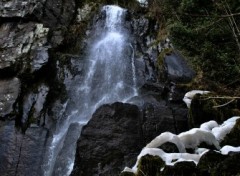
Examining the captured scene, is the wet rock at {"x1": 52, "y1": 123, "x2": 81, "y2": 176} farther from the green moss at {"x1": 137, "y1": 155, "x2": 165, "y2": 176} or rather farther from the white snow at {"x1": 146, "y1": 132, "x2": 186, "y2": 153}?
the green moss at {"x1": 137, "y1": 155, "x2": 165, "y2": 176}

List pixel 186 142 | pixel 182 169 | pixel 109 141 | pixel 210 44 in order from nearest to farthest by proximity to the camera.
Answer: pixel 182 169, pixel 186 142, pixel 109 141, pixel 210 44

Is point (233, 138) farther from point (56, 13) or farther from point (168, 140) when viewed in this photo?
point (56, 13)

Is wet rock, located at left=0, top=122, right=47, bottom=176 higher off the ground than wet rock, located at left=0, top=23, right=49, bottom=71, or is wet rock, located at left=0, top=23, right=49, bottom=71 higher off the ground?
wet rock, located at left=0, top=23, right=49, bottom=71

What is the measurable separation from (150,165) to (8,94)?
7.57 m

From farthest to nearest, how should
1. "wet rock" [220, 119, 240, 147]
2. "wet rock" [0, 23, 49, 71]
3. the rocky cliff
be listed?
1. "wet rock" [0, 23, 49, 71]
2. the rocky cliff
3. "wet rock" [220, 119, 240, 147]

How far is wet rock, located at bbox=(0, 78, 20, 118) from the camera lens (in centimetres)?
1058

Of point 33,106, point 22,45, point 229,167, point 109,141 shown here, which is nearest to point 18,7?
point 22,45

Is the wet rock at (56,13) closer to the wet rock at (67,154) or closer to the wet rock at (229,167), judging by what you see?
the wet rock at (67,154)

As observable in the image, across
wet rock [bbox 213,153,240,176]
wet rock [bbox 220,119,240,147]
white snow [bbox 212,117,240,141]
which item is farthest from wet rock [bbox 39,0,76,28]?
wet rock [bbox 213,153,240,176]

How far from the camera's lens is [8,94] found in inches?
437

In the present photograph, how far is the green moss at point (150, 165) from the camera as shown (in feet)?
15.7

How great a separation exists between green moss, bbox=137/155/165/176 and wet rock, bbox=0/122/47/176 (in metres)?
5.14

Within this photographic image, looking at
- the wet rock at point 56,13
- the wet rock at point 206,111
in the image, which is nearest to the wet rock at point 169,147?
the wet rock at point 206,111

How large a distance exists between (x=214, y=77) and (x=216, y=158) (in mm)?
7472
